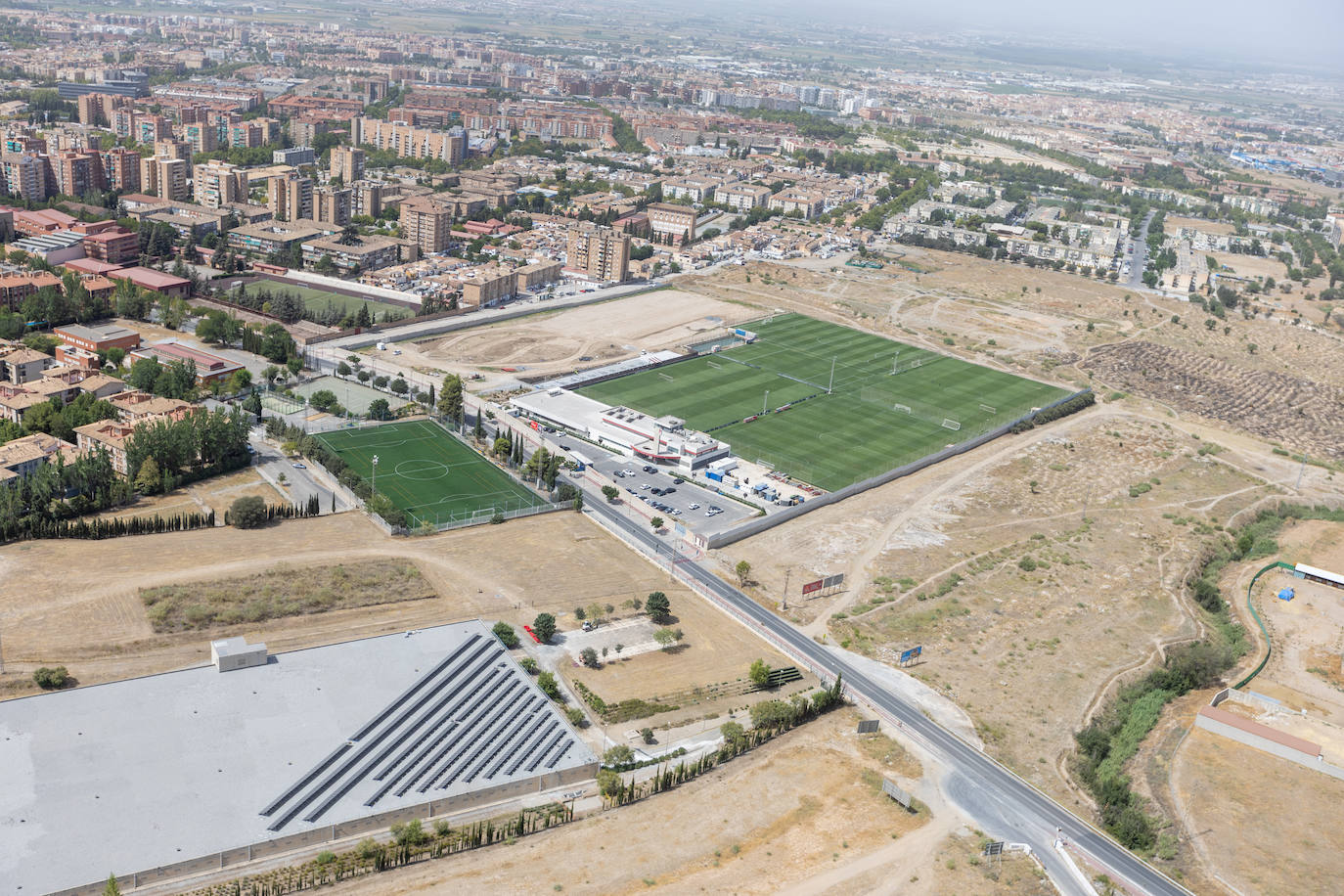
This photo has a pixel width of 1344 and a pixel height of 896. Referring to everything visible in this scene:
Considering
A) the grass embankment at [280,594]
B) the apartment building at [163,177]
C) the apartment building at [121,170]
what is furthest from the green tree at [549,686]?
the apartment building at [121,170]

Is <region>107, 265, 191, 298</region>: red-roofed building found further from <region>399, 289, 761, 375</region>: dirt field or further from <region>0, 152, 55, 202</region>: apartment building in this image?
<region>0, 152, 55, 202</region>: apartment building

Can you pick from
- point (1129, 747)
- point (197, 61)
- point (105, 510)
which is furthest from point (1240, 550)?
point (197, 61)

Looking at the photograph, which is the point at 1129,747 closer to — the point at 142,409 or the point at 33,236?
the point at 142,409

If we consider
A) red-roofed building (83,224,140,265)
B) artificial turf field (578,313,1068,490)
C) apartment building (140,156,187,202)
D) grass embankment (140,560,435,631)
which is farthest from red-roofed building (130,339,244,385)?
apartment building (140,156,187,202)

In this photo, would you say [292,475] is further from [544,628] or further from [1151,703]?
[1151,703]

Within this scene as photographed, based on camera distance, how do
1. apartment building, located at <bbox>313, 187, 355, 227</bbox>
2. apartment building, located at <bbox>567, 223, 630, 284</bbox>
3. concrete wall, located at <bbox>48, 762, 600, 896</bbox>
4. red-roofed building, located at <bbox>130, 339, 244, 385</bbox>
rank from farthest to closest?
1. apartment building, located at <bbox>313, 187, 355, 227</bbox>
2. apartment building, located at <bbox>567, 223, 630, 284</bbox>
3. red-roofed building, located at <bbox>130, 339, 244, 385</bbox>
4. concrete wall, located at <bbox>48, 762, 600, 896</bbox>

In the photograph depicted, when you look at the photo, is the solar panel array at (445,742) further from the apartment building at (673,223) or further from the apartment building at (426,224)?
the apartment building at (673,223)
